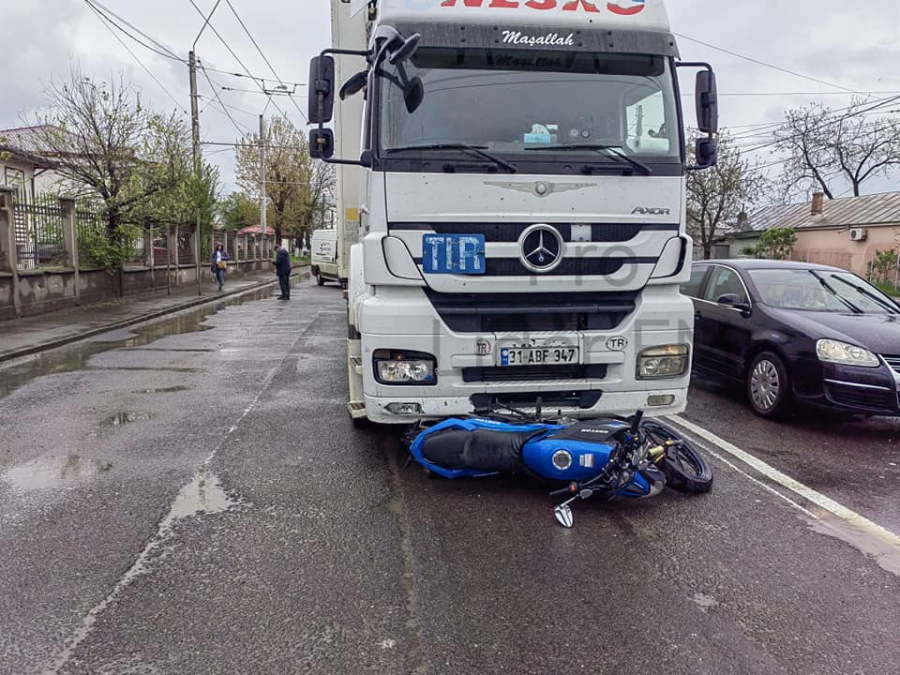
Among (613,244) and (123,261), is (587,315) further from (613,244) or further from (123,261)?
(123,261)

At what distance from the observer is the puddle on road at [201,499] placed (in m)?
4.29

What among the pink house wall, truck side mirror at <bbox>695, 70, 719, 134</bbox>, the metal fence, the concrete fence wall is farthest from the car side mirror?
the pink house wall

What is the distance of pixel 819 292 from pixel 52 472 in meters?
7.57

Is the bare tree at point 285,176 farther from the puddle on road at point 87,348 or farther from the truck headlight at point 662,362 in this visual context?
the truck headlight at point 662,362

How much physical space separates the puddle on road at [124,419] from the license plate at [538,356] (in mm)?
4062

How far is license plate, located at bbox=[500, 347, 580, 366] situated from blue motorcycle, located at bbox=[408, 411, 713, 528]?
0.37 meters

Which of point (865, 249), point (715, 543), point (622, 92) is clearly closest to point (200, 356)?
point (622, 92)

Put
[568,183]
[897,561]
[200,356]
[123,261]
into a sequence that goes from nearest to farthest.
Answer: [897,561], [568,183], [200,356], [123,261]

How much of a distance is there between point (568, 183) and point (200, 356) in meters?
7.95

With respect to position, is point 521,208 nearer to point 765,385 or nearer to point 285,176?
point 765,385

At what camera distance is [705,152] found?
211 inches

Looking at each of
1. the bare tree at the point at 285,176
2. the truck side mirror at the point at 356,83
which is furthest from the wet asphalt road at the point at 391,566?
the bare tree at the point at 285,176

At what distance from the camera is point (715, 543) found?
3875mm

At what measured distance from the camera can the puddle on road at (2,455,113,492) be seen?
4809 mm
